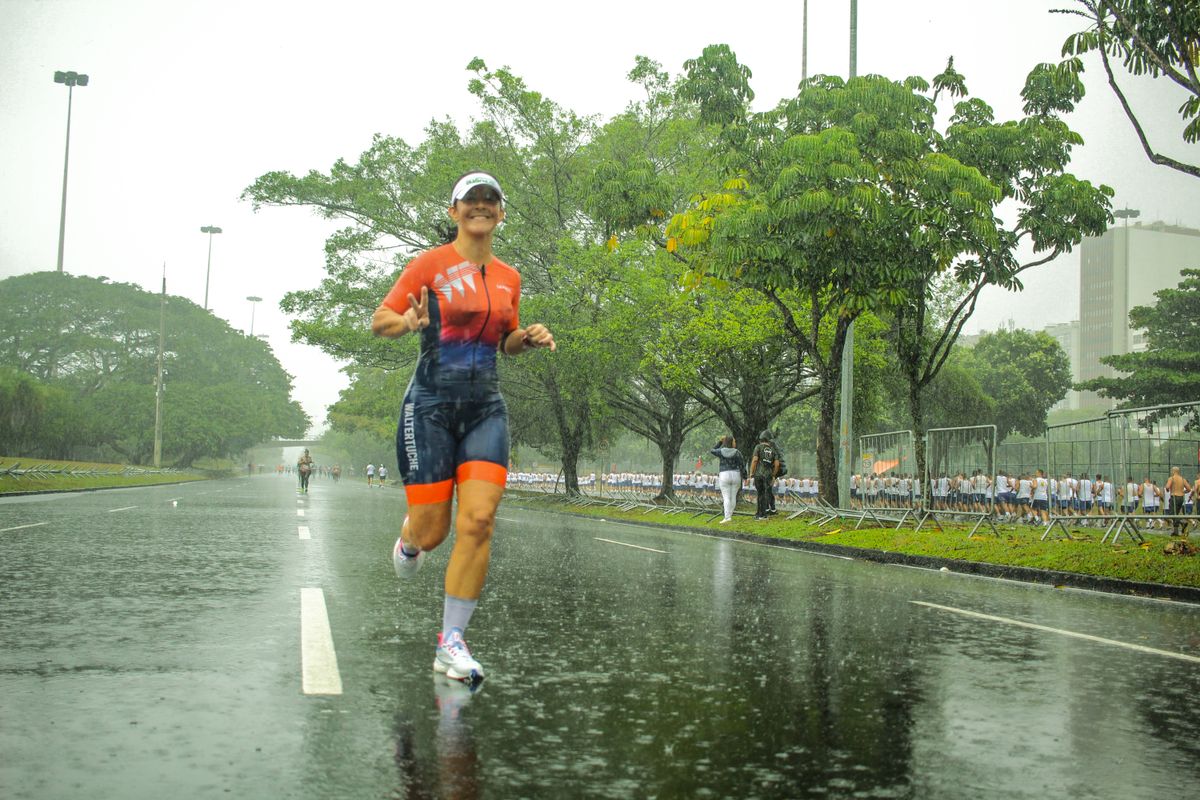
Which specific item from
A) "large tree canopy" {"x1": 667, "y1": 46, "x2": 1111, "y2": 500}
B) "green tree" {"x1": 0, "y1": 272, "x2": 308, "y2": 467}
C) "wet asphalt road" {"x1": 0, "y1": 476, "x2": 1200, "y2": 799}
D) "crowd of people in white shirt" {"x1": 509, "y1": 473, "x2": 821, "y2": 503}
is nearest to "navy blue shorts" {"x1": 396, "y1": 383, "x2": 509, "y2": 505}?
"wet asphalt road" {"x1": 0, "y1": 476, "x2": 1200, "y2": 799}

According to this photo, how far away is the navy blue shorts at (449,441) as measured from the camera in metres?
4.85

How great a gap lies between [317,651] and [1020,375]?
64.8 metres

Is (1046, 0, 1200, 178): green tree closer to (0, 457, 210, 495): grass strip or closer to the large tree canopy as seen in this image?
the large tree canopy

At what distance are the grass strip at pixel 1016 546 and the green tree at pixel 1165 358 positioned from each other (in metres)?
28.6

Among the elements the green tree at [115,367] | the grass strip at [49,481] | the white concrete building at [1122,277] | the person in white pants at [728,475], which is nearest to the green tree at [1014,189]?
the person in white pants at [728,475]

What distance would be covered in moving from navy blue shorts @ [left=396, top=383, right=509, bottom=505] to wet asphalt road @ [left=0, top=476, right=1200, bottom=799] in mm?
844

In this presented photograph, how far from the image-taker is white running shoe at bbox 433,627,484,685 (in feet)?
14.9

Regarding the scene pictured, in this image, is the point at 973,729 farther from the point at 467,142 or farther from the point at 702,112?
the point at 467,142

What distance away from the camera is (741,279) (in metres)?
19.1

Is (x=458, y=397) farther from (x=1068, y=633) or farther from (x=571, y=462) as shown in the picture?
(x=571, y=462)

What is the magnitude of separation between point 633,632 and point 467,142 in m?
30.7

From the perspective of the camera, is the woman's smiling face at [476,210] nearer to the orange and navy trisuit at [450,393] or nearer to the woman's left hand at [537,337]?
the orange and navy trisuit at [450,393]

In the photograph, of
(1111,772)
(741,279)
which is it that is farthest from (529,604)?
(741,279)

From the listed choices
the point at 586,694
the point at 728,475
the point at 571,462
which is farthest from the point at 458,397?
the point at 571,462
